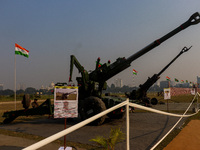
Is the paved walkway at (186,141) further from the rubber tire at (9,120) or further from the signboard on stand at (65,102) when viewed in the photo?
the rubber tire at (9,120)

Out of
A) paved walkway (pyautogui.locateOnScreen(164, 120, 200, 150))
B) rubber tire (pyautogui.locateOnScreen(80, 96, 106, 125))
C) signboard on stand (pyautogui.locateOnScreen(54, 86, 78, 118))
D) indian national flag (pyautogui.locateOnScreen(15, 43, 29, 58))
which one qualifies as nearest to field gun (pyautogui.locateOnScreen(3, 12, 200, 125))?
rubber tire (pyautogui.locateOnScreen(80, 96, 106, 125))

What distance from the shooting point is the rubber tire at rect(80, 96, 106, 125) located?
740cm

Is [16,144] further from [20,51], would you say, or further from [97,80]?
[20,51]

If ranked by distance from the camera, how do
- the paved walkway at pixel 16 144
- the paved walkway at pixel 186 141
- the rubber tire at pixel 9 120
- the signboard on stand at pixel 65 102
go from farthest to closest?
the rubber tire at pixel 9 120 < the paved walkway at pixel 16 144 < the paved walkway at pixel 186 141 < the signboard on stand at pixel 65 102

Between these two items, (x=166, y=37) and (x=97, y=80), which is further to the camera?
(x=97, y=80)

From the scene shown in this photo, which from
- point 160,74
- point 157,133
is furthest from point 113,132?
point 160,74

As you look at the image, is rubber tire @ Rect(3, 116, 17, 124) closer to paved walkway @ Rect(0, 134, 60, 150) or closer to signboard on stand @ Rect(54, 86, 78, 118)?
paved walkway @ Rect(0, 134, 60, 150)

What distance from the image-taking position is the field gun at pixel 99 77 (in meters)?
7.79

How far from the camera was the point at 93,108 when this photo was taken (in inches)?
298

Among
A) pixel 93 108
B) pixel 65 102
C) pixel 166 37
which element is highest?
pixel 166 37

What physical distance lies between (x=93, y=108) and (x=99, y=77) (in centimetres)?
208

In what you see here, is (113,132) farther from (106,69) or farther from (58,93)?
(106,69)

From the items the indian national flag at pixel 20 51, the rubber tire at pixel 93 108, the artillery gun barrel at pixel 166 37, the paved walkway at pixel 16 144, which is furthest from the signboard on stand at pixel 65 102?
the indian national flag at pixel 20 51

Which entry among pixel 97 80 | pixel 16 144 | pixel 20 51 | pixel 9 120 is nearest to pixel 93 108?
pixel 97 80
